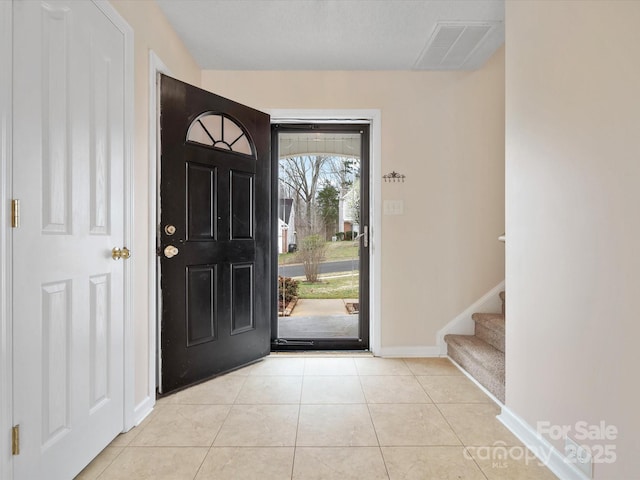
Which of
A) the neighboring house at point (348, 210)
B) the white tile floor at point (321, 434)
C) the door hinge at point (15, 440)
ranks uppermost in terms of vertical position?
the neighboring house at point (348, 210)

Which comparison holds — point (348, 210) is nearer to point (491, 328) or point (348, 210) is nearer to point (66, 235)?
point (491, 328)

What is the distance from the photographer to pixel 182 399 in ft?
7.09

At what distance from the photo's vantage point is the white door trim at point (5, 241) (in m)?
1.10

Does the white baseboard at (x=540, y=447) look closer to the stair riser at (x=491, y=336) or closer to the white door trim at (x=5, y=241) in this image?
the stair riser at (x=491, y=336)

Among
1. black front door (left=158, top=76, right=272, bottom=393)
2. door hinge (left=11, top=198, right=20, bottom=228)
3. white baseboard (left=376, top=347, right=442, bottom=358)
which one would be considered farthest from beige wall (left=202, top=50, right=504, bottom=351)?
door hinge (left=11, top=198, right=20, bottom=228)

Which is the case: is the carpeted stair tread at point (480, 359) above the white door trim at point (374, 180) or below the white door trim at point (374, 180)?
below

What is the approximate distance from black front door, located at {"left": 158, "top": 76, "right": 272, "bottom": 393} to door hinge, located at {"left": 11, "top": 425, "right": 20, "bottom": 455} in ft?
3.34

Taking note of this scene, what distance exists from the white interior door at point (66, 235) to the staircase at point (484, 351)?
2.15 metres

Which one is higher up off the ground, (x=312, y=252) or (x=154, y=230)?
(x=154, y=230)

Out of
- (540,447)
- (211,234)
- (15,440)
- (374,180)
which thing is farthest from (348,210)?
(15,440)

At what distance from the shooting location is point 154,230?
2.12m

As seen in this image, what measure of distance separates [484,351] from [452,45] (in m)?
2.24

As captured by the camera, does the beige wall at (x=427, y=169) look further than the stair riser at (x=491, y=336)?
Yes

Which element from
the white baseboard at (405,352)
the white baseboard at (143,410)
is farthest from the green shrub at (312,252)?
the white baseboard at (143,410)
